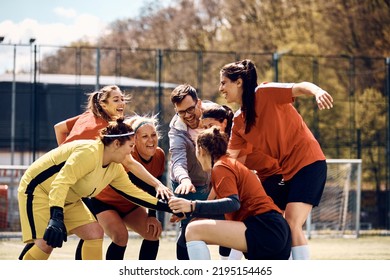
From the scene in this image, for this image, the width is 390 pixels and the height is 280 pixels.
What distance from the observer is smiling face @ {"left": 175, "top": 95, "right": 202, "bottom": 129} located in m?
6.84

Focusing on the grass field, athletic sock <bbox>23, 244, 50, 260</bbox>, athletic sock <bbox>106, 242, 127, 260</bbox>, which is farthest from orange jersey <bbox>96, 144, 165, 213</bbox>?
the grass field

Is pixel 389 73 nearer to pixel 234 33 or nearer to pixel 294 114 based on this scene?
pixel 234 33

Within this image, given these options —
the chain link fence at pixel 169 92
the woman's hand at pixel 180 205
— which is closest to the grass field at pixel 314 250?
the chain link fence at pixel 169 92

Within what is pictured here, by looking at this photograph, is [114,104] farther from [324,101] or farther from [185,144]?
[324,101]

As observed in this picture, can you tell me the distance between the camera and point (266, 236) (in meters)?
5.73

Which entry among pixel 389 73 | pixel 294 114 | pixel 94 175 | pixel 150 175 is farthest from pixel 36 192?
pixel 389 73

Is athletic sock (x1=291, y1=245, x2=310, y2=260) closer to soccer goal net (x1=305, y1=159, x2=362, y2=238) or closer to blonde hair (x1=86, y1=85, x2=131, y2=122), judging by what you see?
blonde hair (x1=86, y1=85, x2=131, y2=122)

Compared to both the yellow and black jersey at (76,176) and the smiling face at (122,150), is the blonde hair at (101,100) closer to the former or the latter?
the yellow and black jersey at (76,176)

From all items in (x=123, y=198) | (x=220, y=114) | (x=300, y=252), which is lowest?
(x=300, y=252)

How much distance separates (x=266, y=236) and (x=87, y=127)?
191cm

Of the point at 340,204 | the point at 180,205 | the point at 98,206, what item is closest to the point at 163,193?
the point at 180,205
